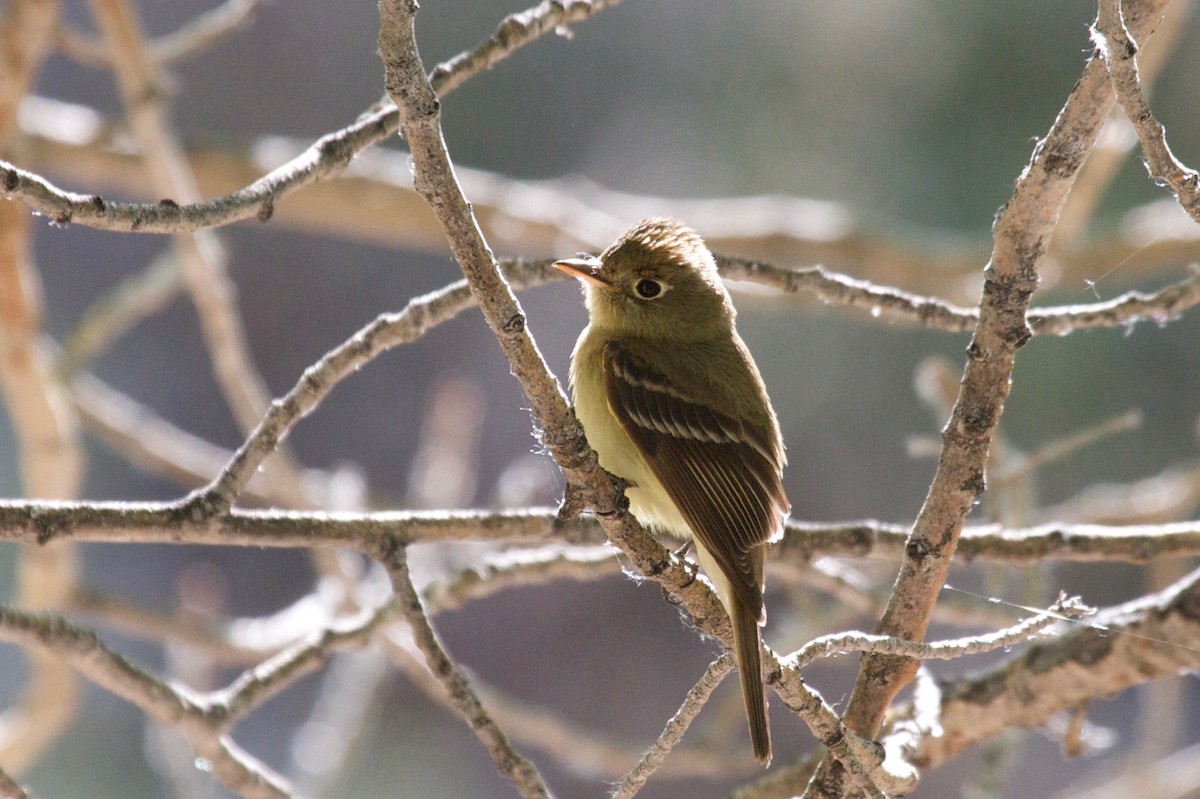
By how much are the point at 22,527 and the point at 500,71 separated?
608 centimetres

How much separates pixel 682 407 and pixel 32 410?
6.72 ft

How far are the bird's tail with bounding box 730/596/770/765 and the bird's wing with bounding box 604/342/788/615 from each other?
0.20 meters

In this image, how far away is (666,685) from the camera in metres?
6.76

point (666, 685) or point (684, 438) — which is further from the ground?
point (666, 685)

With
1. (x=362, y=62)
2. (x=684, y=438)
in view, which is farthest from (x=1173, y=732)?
(x=362, y=62)

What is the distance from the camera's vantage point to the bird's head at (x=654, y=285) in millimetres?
2893

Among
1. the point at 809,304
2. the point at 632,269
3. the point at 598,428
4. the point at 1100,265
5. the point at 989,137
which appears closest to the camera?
the point at 598,428

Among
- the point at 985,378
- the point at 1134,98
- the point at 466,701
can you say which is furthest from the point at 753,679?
the point at 1134,98

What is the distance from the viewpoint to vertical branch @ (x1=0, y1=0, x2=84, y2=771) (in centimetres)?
328

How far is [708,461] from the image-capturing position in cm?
256

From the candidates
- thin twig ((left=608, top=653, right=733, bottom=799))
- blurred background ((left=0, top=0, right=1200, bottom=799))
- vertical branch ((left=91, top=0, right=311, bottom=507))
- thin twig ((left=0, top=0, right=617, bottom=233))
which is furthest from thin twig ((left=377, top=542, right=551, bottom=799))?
blurred background ((left=0, top=0, right=1200, bottom=799))

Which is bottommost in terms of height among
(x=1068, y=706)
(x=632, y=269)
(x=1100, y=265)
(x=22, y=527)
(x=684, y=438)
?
(x=22, y=527)

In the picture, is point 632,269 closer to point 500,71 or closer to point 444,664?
point 444,664

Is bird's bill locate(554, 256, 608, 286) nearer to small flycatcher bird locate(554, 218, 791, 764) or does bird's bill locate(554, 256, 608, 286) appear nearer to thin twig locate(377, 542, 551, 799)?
small flycatcher bird locate(554, 218, 791, 764)
